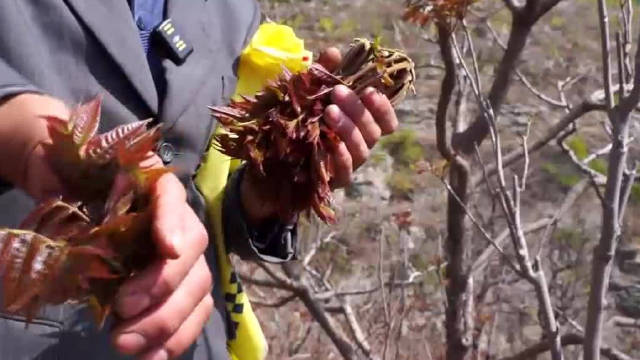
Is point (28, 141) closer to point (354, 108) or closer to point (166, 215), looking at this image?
point (166, 215)

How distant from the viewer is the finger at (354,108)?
1223 mm

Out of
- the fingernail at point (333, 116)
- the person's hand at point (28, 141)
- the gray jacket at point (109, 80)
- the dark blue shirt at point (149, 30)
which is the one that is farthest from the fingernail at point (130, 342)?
the dark blue shirt at point (149, 30)

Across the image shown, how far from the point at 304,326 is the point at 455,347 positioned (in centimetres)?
173

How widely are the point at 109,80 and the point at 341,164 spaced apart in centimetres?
34

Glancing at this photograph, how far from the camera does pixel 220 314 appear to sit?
146 cm

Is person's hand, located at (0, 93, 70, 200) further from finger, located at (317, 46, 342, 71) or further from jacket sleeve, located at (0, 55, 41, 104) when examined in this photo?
finger, located at (317, 46, 342, 71)

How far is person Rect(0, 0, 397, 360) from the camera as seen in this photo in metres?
0.88

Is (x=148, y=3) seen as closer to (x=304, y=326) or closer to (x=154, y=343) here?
(x=154, y=343)

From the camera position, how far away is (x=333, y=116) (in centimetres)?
121

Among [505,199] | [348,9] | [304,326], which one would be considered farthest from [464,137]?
[348,9]

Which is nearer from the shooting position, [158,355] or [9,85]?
[158,355]

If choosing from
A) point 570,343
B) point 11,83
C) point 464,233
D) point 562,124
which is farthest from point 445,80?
point 11,83

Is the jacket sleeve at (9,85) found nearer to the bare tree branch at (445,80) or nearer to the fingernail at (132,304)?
the fingernail at (132,304)

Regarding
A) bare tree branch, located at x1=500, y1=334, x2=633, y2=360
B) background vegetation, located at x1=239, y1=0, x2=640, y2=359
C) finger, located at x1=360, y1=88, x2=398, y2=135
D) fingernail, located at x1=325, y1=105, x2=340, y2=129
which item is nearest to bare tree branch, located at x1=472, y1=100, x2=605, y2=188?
background vegetation, located at x1=239, y1=0, x2=640, y2=359
